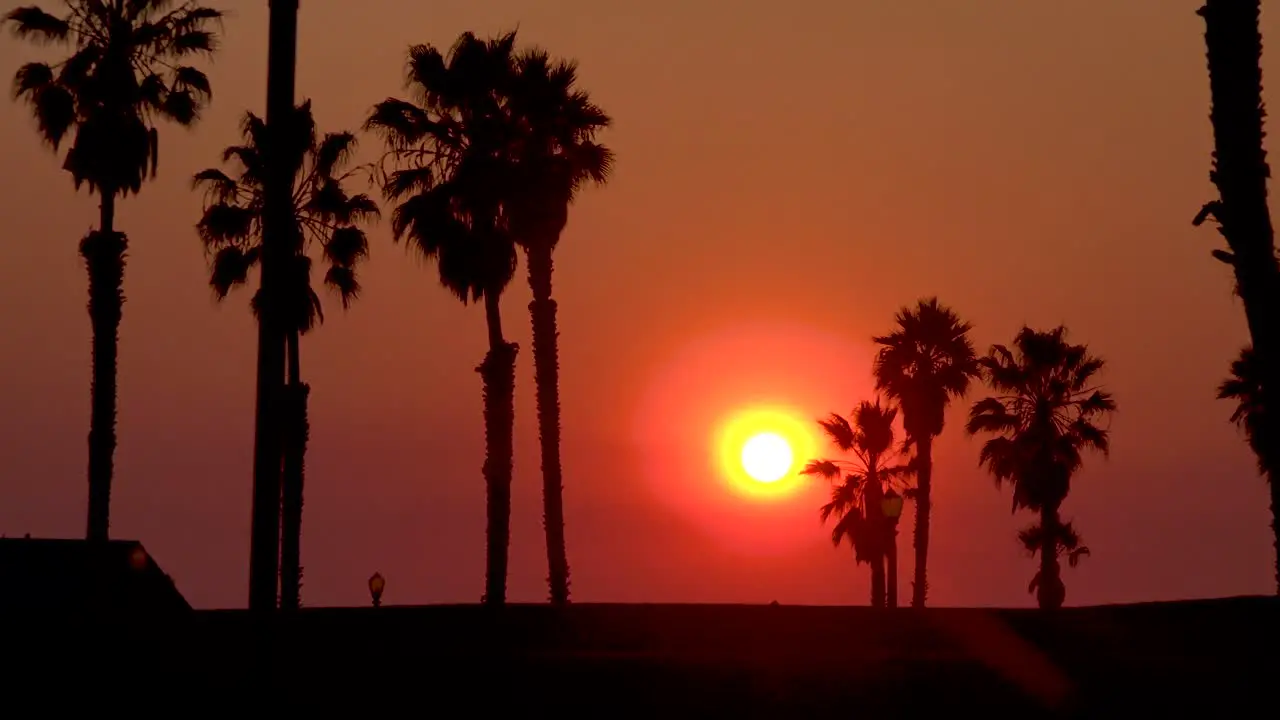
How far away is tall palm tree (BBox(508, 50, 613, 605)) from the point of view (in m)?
43.0

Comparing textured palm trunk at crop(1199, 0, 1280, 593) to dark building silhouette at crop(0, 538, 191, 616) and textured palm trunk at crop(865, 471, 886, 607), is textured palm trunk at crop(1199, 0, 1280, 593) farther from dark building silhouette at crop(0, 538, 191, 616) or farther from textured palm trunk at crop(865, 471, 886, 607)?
textured palm trunk at crop(865, 471, 886, 607)

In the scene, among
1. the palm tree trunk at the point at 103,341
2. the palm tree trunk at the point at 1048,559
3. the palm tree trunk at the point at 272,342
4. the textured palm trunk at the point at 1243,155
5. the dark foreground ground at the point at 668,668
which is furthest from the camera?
the palm tree trunk at the point at 1048,559

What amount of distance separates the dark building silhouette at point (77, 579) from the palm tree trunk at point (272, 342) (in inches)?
56.5

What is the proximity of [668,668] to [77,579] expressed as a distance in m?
6.08

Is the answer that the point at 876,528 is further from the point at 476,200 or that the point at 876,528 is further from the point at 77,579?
the point at 77,579

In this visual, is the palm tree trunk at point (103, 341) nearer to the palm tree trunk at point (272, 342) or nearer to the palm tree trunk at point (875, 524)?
the palm tree trunk at point (272, 342)

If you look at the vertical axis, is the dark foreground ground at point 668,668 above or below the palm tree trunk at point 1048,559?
below

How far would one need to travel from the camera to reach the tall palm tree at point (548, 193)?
43.0 m

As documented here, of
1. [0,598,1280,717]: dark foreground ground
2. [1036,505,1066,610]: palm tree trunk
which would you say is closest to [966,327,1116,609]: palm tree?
[1036,505,1066,610]: palm tree trunk

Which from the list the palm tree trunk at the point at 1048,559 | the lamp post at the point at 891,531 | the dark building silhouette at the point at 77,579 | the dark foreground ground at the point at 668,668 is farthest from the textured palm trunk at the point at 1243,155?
the palm tree trunk at the point at 1048,559

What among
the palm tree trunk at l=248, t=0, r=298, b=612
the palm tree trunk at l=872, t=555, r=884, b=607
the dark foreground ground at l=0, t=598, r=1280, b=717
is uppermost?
the palm tree trunk at l=872, t=555, r=884, b=607

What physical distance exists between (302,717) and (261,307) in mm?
4206

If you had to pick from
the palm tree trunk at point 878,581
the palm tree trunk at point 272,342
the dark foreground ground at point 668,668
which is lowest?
the dark foreground ground at point 668,668

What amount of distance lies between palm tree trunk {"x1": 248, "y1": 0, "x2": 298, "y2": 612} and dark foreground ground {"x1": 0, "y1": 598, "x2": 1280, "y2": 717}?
3.33 feet
